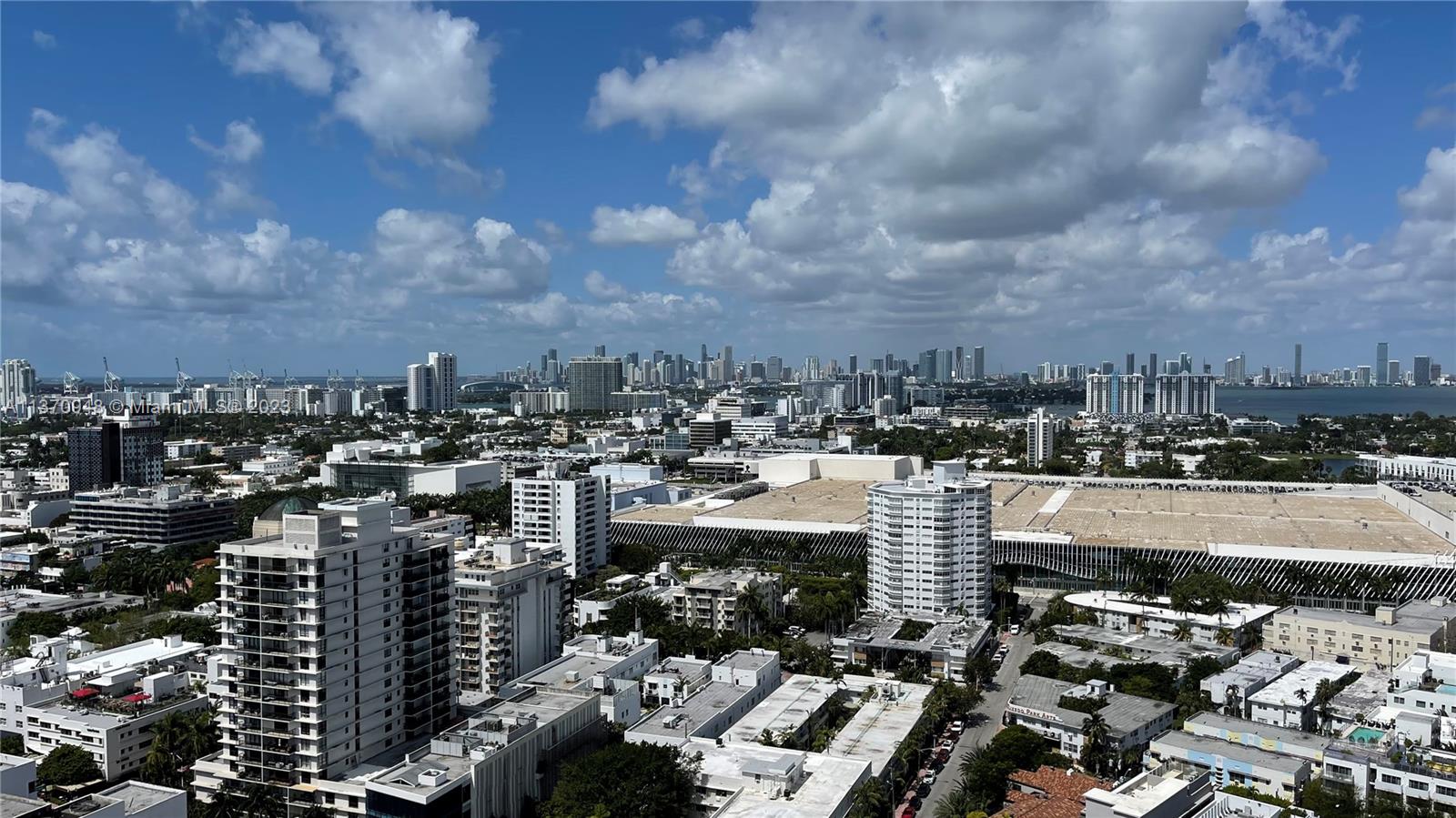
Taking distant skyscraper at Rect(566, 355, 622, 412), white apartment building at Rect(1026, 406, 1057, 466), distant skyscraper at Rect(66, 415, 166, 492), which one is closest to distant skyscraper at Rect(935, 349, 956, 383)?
distant skyscraper at Rect(566, 355, 622, 412)

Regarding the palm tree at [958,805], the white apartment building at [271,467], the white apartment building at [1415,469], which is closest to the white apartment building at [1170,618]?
the palm tree at [958,805]

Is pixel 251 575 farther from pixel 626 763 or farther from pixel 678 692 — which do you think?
pixel 678 692

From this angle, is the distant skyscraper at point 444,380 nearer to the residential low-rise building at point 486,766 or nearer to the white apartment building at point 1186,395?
the white apartment building at point 1186,395

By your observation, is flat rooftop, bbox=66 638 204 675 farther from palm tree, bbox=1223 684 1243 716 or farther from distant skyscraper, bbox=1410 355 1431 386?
distant skyscraper, bbox=1410 355 1431 386

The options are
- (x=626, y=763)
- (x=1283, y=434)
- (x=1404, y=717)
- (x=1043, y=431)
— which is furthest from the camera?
(x=1283, y=434)

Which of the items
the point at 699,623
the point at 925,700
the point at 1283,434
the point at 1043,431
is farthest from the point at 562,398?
the point at 925,700
